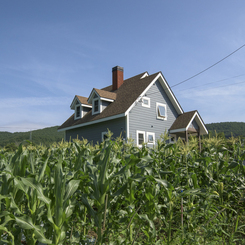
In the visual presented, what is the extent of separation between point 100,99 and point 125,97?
2.31m

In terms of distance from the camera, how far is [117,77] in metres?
22.0

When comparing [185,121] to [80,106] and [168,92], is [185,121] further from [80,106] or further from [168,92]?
[80,106]

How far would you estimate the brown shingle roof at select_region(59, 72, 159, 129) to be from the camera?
17.1m

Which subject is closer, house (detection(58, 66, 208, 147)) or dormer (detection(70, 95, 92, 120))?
house (detection(58, 66, 208, 147))

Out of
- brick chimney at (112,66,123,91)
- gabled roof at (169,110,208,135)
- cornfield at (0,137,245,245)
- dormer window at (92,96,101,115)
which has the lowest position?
cornfield at (0,137,245,245)

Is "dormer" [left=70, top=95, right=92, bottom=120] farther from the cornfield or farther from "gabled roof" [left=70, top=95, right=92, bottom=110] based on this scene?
the cornfield

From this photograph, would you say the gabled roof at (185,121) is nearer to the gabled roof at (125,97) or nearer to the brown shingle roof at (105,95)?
the gabled roof at (125,97)

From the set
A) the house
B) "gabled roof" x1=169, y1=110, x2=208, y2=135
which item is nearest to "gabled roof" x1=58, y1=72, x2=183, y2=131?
the house

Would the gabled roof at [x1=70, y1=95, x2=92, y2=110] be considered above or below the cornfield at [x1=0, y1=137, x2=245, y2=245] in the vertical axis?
above

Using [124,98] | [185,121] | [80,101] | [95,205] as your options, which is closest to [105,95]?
[124,98]

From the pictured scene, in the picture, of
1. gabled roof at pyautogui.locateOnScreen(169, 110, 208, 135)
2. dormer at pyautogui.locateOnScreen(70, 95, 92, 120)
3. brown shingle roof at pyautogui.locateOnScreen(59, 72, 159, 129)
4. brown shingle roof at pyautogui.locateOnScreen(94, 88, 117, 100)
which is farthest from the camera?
dormer at pyautogui.locateOnScreen(70, 95, 92, 120)

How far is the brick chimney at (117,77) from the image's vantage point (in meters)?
21.7

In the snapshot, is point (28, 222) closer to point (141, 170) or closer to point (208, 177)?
point (141, 170)

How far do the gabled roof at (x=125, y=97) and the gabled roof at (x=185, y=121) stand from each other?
3.25 ft
